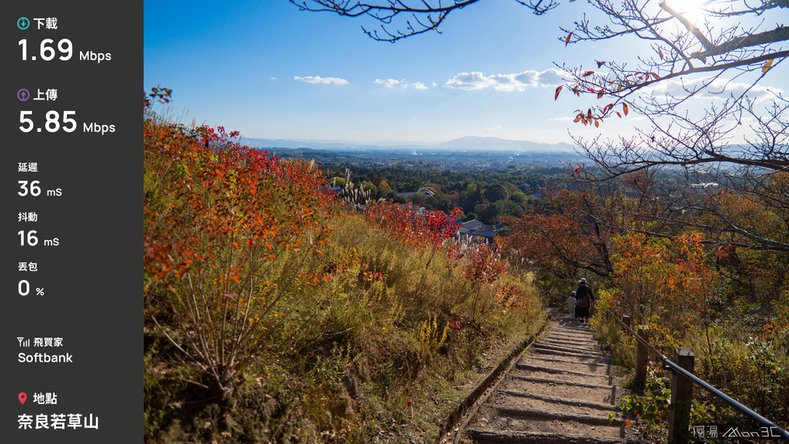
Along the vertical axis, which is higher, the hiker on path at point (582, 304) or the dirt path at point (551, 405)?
the dirt path at point (551, 405)

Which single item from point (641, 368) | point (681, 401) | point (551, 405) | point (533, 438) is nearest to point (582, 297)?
point (641, 368)

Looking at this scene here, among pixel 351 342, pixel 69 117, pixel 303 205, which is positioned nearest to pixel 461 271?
pixel 351 342

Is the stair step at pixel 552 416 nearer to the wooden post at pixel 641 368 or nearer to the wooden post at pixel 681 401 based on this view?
the wooden post at pixel 681 401

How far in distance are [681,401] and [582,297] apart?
31.4 feet

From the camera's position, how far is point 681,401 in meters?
3.56

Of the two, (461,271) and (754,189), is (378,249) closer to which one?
(461,271)

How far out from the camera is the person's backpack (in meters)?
12.6

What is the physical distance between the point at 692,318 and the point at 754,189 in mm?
4785

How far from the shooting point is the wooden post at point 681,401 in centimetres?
355

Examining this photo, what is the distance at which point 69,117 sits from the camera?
2.50m

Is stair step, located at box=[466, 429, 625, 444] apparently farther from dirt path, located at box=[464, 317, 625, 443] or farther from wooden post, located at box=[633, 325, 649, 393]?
wooden post, located at box=[633, 325, 649, 393]

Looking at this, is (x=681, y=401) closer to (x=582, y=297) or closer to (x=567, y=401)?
(x=567, y=401)

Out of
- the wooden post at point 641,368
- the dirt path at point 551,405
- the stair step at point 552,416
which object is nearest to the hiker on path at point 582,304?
the dirt path at point 551,405

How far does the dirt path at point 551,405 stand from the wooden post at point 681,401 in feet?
2.30
